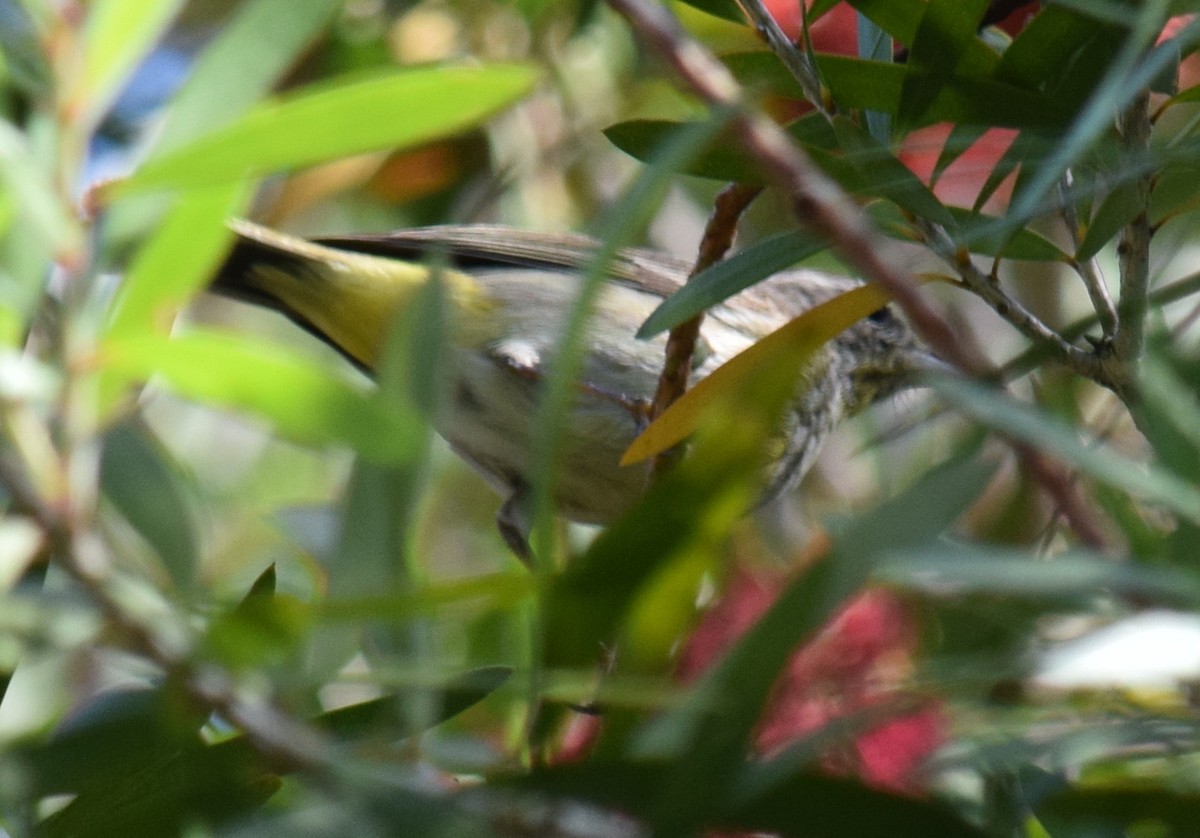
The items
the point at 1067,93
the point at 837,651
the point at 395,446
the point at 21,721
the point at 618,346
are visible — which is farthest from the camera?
the point at 618,346

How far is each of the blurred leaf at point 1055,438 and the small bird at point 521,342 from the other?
1951 millimetres

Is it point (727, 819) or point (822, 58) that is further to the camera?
point (822, 58)

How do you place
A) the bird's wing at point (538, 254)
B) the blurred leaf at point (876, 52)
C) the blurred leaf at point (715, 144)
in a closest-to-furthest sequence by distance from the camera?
the blurred leaf at point (715, 144) < the blurred leaf at point (876, 52) < the bird's wing at point (538, 254)

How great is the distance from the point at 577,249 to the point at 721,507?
8.46 feet

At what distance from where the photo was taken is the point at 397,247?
285 cm

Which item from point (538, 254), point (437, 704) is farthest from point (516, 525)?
point (437, 704)

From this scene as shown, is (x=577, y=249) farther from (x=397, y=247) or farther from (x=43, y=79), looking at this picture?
(x=43, y=79)

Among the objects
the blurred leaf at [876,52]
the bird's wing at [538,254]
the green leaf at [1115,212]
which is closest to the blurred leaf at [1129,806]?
the green leaf at [1115,212]

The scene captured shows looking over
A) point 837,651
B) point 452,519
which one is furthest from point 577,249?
point 837,651

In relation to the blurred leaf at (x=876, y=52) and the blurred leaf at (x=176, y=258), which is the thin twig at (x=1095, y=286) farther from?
the blurred leaf at (x=176, y=258)

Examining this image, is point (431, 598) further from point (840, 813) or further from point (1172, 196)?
point (1172, 196)

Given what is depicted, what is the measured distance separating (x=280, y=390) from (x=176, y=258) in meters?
0.14

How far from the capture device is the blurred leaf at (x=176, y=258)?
818 mm

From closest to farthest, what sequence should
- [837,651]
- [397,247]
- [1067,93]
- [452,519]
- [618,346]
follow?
1. [1067,93]
2. [837,651]
3. [397,247]
4. [618,346]
5. [452,519]
